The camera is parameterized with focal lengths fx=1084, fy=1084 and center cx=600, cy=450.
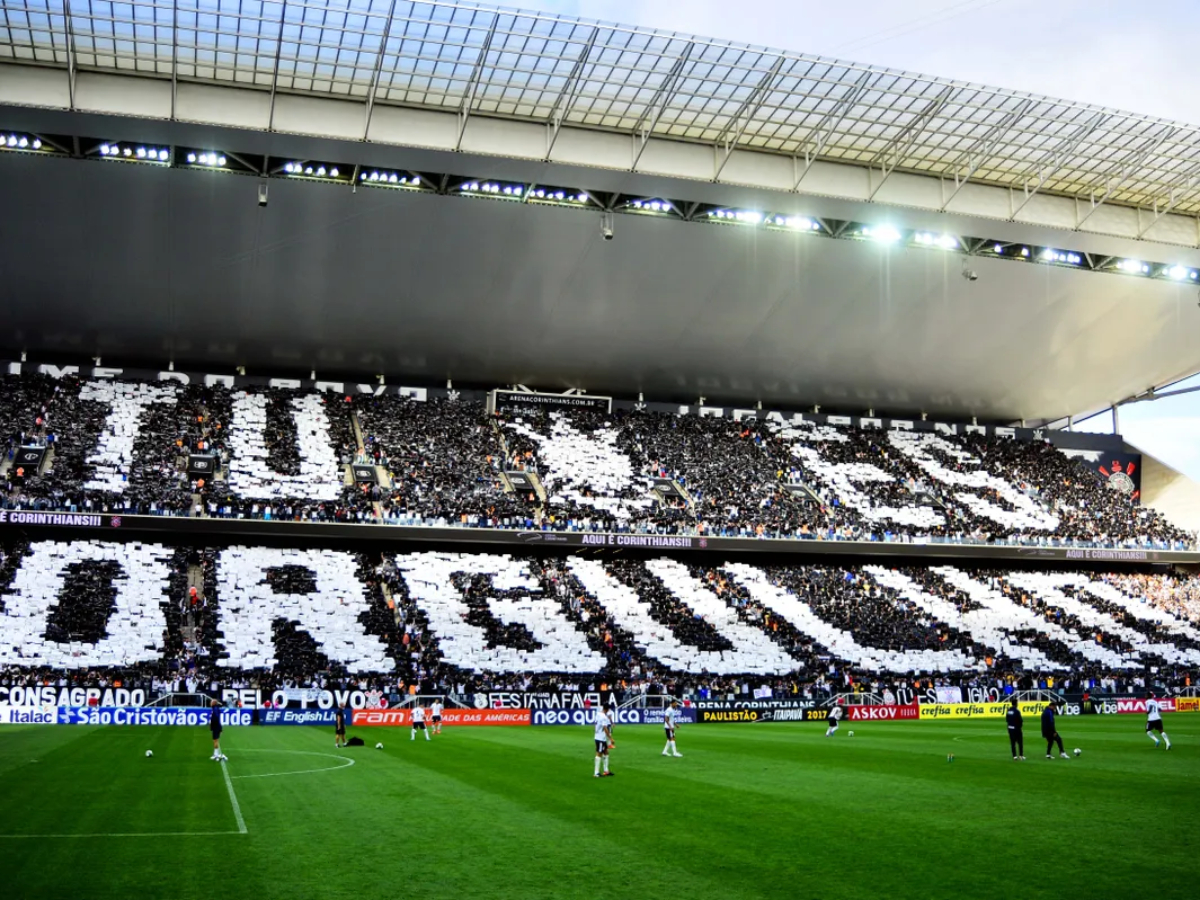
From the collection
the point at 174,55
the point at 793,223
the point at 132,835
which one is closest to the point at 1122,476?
the point at 793,223

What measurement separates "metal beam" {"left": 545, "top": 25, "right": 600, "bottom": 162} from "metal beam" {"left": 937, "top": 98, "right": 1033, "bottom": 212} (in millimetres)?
16931

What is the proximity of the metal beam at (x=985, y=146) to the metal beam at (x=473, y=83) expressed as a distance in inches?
810

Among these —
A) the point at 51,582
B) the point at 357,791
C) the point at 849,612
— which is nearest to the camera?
the point at 357,791

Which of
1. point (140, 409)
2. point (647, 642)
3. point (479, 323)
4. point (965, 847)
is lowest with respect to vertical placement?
point (965, 847)

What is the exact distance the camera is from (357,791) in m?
20.6

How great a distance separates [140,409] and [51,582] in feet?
46.0

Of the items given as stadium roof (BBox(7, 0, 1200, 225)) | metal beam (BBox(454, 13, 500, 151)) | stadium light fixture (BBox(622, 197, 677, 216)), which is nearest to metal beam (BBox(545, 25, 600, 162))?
stadium roof (BBox(7, 0, 1200, 225))

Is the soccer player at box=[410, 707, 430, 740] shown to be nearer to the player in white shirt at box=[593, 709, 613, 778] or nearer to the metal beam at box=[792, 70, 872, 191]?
the player in white shirt at box=[593, 709, 613, 778]

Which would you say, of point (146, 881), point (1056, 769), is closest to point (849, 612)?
point (1056, 769)

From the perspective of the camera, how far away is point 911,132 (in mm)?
46594

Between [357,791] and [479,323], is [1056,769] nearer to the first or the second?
[357,791]

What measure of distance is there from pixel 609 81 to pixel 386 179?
34.6ft

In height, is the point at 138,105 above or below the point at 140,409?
above

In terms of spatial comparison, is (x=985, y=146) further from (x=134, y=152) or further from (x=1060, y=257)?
(x=134, y=152)
